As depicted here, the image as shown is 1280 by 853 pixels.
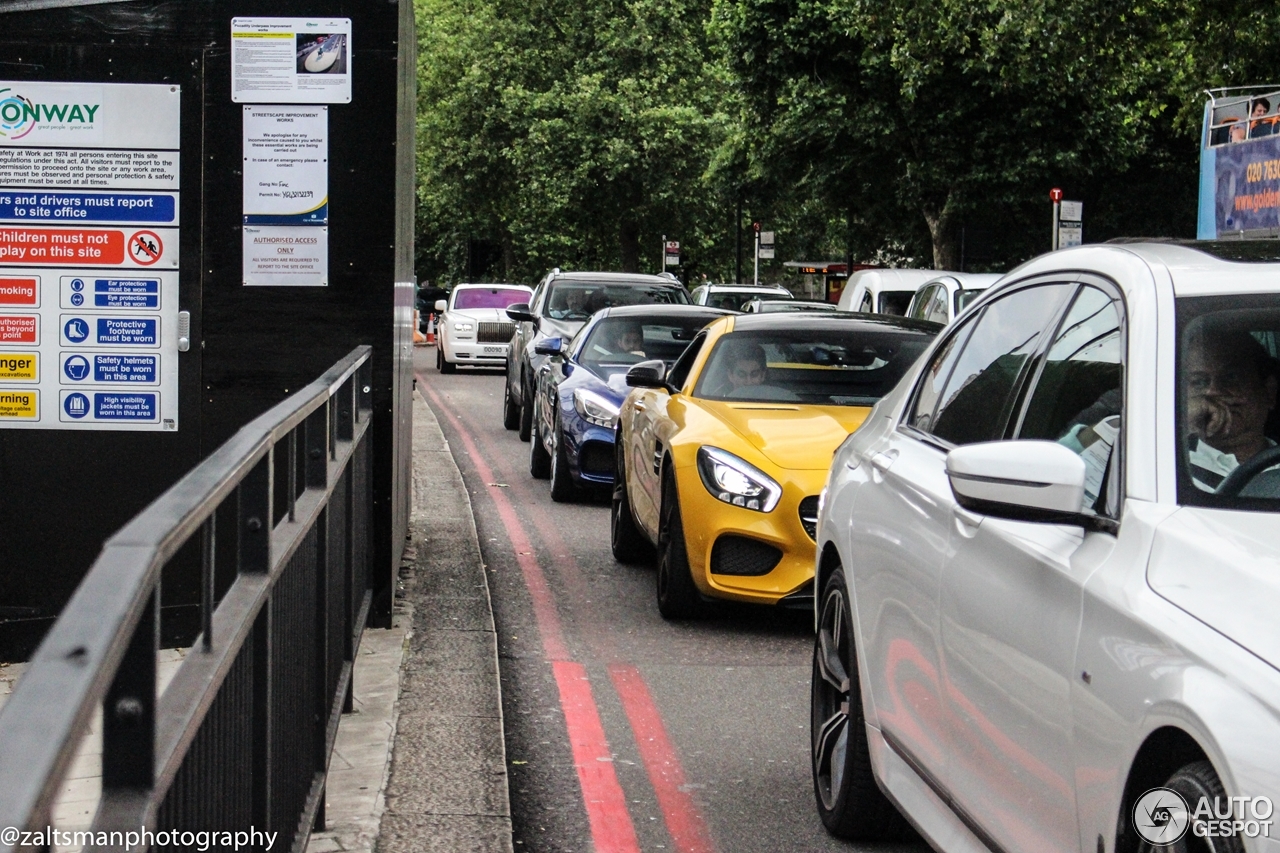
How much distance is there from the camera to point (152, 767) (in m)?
1.98

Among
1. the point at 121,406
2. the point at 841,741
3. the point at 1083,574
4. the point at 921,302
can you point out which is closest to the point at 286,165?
the point at 121,406

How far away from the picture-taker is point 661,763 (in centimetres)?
605

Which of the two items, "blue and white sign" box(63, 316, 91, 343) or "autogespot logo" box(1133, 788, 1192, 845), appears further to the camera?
"blue and white sign" box(63, 316, 91, 343)

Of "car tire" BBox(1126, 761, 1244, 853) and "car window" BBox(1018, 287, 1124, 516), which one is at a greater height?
"car window" BBox(1018, 287, 1124, 516)

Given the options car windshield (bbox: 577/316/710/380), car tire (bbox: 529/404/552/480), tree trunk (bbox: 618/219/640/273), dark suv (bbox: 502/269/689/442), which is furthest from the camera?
tree trunk (bbox: 618/219/640/273)

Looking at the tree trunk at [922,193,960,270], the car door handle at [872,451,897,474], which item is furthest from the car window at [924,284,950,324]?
the tree trunk at [922,193,960,270]

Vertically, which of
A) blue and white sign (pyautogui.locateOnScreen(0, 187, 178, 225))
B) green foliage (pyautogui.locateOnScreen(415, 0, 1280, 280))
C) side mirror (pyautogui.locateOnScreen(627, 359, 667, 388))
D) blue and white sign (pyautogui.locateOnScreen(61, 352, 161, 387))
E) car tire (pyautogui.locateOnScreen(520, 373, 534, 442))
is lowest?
car tire (pyautogui.locateOnScreen(520, 373, 534, 442))

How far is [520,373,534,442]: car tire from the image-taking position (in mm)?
18172

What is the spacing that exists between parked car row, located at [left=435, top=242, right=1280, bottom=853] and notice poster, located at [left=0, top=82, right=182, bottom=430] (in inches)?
134

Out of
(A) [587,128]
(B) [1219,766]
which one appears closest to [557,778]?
(B) [1219,766]

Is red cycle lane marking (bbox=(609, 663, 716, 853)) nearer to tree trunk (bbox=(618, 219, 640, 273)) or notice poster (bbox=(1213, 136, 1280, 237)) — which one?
notice poster (bbox=(1213, 136, 1280, 237))

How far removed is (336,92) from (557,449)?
20.0 feet

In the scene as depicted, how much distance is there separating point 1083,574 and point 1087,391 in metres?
0.68

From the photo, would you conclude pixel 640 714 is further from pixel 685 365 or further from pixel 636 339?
pixel 636 339
